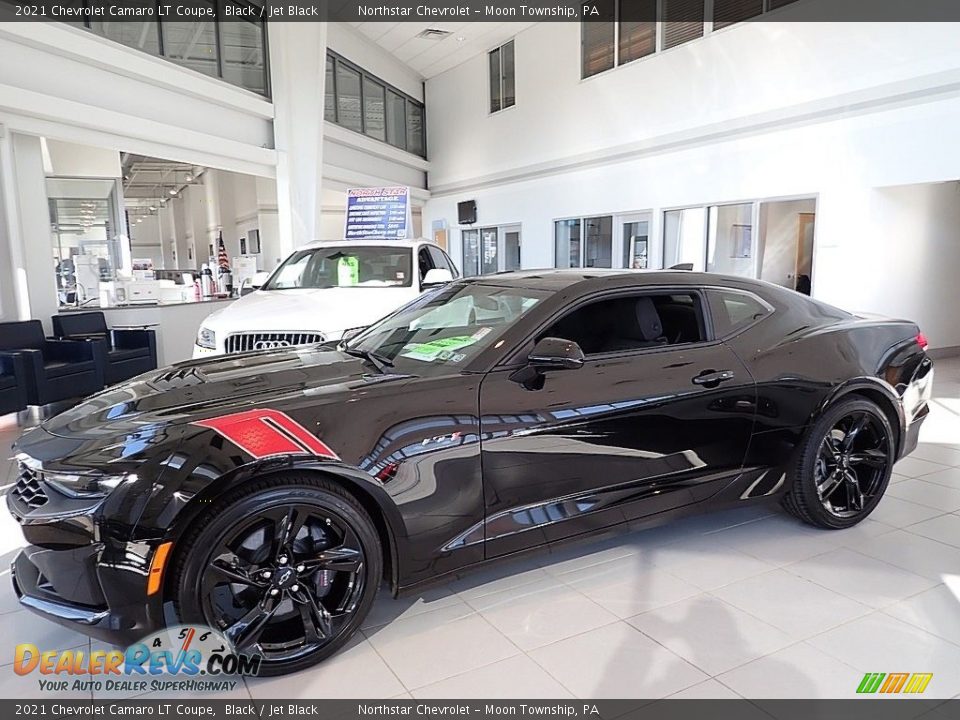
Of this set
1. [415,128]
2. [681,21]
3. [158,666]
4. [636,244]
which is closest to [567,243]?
[636,244]

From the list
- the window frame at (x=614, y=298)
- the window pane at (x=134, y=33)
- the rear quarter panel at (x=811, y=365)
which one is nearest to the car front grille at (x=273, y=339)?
the window frame at (x=614, y=298)

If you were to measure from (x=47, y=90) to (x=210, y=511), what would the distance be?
659 cm

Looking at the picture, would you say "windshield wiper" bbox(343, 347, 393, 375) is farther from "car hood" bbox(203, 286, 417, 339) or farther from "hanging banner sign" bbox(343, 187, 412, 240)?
"hanging banner sign" bbox(343, 187, 412, 240)

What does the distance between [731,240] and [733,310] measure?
6.90m

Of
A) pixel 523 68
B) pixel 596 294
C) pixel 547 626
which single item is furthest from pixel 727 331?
pixel 523 68

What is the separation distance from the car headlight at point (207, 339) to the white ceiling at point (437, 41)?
10.4 metres

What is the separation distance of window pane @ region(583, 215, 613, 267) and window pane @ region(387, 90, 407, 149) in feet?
20.4

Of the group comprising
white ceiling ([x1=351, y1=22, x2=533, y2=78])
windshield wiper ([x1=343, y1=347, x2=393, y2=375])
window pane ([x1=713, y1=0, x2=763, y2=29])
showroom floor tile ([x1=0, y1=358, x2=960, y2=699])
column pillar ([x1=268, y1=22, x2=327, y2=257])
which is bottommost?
showroom floor tile ([x1=0, y1=358, x2=960, y2=699])

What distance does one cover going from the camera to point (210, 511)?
1816 mm

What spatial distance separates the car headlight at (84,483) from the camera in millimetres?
1769

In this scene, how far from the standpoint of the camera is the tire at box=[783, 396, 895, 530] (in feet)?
9.37

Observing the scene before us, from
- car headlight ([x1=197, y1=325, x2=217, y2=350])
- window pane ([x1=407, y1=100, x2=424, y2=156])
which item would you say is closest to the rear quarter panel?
car headlight ([x1=197, y1=325, x2=217, y2=350])

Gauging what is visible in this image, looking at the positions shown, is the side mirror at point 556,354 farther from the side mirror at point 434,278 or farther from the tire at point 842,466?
the side mirror at point 434,278

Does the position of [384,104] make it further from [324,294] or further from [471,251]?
[324,294]
